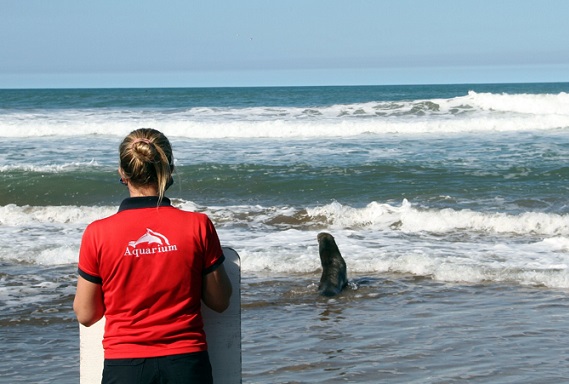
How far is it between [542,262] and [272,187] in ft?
25.8

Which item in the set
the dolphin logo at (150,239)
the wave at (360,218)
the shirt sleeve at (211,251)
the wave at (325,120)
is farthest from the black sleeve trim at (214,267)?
the wave at (325,120)

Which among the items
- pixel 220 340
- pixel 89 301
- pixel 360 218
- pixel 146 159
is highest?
pixel 146 159

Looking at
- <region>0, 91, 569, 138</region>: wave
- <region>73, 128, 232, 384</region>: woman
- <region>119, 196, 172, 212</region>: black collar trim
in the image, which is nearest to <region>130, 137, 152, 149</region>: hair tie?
<region>73, 128, 232, 384</region>: woman

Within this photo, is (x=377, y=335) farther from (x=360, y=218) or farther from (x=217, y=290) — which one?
(x=360, y=218)

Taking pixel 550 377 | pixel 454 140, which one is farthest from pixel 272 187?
pixel 550 377

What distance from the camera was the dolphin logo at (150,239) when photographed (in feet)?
7.95

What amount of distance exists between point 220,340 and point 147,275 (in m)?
0.35

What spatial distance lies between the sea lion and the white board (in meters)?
5.03

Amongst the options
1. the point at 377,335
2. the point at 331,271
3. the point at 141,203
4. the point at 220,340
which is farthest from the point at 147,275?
the point at 331,271

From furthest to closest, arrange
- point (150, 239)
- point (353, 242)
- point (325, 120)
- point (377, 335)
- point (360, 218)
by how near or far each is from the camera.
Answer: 1. point (325, 120)
2. point (360, 218)
3. point (353, 242)
4. point (377, 335)
5. point (150, 239)

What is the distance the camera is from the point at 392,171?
17641 mm

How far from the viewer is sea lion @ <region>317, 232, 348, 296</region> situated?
7.69m

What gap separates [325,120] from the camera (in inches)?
1170

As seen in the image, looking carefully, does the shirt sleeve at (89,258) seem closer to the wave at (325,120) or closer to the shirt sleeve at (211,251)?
the shirt sleeve at (211,251)
